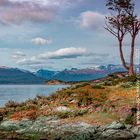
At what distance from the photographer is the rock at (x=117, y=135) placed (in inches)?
1222

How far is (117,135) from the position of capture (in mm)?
31438

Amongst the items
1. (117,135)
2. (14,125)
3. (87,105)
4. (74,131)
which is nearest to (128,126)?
(117,135)

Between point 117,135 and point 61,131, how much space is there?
4310mm

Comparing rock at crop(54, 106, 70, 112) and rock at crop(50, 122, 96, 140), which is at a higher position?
rock at crop(54, 106, 70, 112)

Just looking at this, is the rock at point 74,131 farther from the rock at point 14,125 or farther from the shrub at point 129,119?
the rock at point 14,125

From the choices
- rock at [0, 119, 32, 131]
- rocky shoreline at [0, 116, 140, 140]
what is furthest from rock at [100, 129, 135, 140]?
rock at [0, 119, 32, 131]

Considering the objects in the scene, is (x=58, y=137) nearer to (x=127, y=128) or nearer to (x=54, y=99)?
(x=127, y=128)

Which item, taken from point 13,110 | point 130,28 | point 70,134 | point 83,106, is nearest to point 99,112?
point 83,106

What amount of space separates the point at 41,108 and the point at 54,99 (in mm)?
3009

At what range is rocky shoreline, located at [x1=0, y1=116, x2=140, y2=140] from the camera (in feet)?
103

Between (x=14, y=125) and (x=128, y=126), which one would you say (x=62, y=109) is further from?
(x=128, y=126)

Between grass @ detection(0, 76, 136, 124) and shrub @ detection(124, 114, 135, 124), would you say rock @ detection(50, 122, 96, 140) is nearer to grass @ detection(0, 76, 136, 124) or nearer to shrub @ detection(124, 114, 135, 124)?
grass @ detection(0, 76, 136, 124)

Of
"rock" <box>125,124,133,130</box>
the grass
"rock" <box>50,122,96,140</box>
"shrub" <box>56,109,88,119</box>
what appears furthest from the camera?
"shrub" <box>56,109,88,119</box>

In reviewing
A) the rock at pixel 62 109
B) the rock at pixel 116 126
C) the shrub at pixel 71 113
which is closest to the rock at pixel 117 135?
the rock at pixel 116 126
